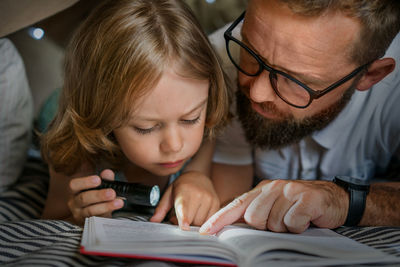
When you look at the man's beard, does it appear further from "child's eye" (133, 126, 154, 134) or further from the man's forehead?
"child's eye" (133, 126, 154, 134)

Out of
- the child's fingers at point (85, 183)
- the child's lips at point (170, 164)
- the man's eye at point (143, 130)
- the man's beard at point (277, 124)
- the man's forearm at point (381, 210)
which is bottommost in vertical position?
the man's forearm at point (381, 210)

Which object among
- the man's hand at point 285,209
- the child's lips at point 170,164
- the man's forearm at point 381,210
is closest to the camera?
the man's hand at point 285,209

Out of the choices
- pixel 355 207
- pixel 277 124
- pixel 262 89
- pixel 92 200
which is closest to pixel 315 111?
pixel 277 124

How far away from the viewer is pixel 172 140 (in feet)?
3.48

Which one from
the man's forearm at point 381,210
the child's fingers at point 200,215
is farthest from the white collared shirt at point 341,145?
the child's fingers at point 200,215

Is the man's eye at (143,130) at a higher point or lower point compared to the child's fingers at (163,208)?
higher

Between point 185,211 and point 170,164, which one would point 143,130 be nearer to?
point 170,164

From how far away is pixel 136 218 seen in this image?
3.59 ft

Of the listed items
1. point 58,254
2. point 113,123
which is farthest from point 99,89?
point 58,254

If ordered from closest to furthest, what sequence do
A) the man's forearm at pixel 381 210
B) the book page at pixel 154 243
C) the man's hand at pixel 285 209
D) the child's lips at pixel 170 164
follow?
the book page at pixel 154 243, the man's hand at pixel 285 209, the man's forearm at pixel 381 210, the child's lips at pixel 170 164

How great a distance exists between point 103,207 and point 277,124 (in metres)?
0.54

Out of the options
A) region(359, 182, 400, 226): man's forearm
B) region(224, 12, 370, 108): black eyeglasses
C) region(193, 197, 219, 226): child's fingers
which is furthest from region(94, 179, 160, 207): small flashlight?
region(359, 182, 400, 226): man's forearm

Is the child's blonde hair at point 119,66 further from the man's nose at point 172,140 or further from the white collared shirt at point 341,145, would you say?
the white collared shirt at point 341,145

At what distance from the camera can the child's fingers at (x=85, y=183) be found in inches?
43.5
